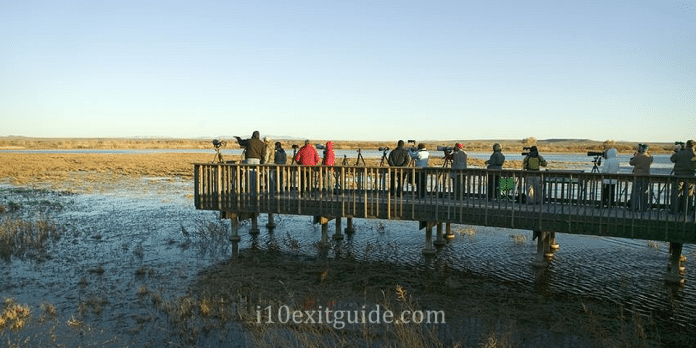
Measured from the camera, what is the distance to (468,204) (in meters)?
12.2

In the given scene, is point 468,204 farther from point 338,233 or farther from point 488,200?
point 338,233

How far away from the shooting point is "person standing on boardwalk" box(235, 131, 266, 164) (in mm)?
14344

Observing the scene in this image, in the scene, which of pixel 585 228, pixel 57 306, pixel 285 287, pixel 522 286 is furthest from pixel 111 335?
pixel 585 228

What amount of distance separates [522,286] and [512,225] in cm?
157

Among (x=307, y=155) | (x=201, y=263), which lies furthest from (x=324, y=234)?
(x=201, y=263)

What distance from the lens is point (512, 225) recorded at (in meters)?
11.7

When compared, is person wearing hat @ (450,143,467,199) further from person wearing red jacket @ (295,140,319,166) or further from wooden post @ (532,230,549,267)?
person wearing red jacket @ (295,140,319,166)

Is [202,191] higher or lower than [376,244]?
higher

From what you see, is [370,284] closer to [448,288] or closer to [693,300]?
[448,288]

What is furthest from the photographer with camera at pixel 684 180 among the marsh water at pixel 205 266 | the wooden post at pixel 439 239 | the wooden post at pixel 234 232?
the wooden post at pixel 234 232

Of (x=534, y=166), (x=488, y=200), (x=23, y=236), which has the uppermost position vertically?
(x=534, y=166)

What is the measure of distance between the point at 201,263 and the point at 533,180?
8543 millimetres

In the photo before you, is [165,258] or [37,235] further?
[37,235]

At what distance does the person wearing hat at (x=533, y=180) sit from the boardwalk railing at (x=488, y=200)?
1.3 inches
